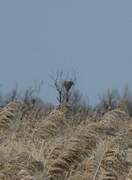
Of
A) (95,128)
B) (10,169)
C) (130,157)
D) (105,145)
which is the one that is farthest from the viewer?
(95,128)

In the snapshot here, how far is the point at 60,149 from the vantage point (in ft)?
25.4

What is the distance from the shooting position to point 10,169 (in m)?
6.57

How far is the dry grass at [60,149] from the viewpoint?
6.85m

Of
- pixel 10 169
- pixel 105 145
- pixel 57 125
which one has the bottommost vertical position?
pixel 10 169

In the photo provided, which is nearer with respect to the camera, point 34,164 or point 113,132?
point 34,164

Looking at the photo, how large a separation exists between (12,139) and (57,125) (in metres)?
1.11

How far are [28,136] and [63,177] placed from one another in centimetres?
195

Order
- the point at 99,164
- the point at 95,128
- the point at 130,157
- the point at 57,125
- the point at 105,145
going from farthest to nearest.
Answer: the point at 57,125
the point at 95,128
the point at 130,157
the point at 105,145
the point at 99,164

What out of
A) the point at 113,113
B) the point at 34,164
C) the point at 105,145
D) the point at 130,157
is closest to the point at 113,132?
the point at 113,113

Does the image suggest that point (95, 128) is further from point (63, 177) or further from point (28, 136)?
point (63, 177)

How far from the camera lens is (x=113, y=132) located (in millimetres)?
9469

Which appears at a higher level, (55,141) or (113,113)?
(113,113)

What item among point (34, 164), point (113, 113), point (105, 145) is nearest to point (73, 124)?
point (113, 113)

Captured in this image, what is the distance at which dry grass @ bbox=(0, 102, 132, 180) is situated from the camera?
6852 mm
